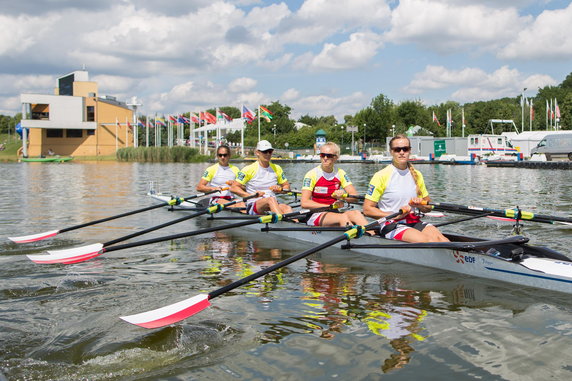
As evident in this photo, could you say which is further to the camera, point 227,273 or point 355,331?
point 227,273

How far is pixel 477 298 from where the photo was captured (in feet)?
19.5

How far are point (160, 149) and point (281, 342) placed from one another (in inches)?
2564

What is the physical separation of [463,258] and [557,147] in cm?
4199

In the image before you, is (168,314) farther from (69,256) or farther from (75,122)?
(75,122)

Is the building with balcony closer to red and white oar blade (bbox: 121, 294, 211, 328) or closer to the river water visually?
the river water

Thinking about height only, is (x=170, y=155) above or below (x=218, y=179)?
above

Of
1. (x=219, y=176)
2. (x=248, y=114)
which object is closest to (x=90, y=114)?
(x=248, y=114)

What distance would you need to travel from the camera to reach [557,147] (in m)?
43.0

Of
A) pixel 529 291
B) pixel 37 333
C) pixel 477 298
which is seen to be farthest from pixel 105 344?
pixel 529 291

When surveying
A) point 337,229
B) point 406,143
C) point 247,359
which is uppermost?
point 406,143

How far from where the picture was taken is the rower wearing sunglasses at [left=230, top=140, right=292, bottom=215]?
10.2m

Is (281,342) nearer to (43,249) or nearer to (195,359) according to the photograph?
(195,359)

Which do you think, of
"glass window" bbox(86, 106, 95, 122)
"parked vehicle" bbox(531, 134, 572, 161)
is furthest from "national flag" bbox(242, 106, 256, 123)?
"glass window" bbox(86, 106, 95, 122)

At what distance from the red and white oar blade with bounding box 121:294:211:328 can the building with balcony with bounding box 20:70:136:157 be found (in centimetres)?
8157
